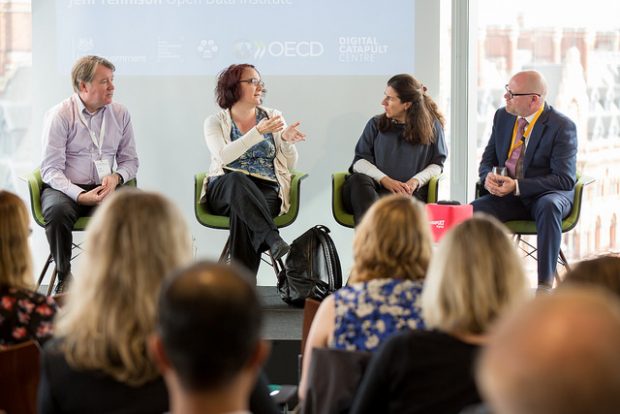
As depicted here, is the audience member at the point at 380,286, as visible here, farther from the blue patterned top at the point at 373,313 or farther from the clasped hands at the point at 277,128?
the clasped hands at the point at 277,128

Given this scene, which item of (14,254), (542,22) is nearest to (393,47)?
(542,22)

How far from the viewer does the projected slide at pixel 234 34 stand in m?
6.83

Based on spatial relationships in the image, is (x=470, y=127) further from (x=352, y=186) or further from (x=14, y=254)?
(x=14, y=254)

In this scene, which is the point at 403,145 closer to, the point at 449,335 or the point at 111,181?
Answer: the point at 111,181

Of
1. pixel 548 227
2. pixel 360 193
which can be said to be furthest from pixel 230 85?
pixel 548 227

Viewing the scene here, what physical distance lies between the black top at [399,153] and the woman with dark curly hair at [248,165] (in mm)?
524

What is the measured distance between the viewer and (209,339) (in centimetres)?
132

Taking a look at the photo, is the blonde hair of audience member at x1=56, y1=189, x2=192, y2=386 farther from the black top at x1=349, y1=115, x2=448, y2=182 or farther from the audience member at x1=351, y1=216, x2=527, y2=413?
the black top at x1=349, y1=115, x2=448, y2=182

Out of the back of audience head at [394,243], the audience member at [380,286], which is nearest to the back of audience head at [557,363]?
the audience member at [380,286]

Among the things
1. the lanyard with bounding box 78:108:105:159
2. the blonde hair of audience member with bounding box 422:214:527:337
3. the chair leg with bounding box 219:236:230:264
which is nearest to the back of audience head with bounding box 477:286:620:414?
the blonde hair of audience member with bounding box 422:214:527:337

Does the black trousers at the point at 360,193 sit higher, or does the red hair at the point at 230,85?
the red hair at the point at 230,85

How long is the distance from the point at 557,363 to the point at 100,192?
17.2 ft

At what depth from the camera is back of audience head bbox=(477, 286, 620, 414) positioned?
85cm

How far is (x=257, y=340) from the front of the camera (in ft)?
4.54
